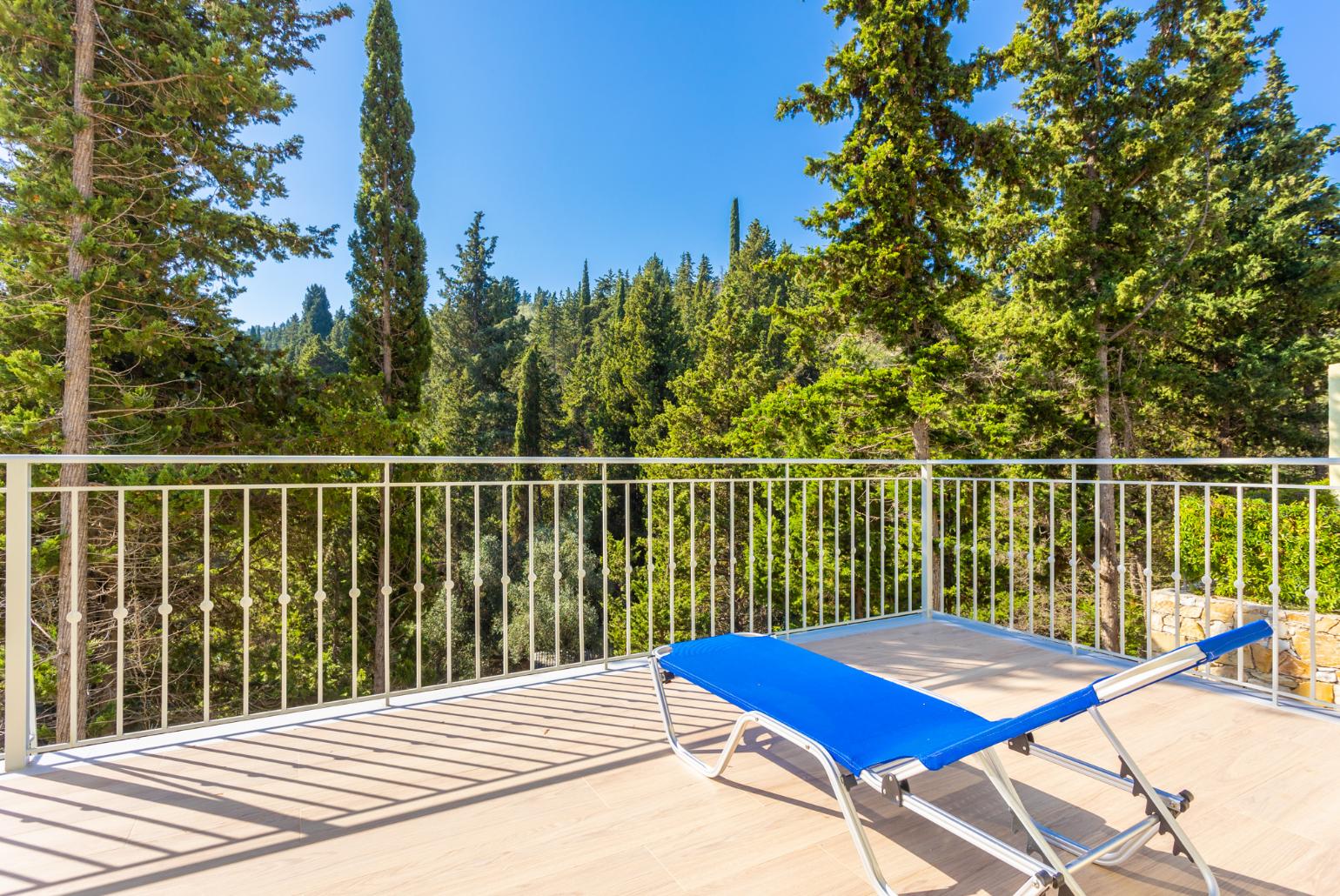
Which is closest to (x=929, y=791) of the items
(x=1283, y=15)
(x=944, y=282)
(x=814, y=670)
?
(x=814, y=670)

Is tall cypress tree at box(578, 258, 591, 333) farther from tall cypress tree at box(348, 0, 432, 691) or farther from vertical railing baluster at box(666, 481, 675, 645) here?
vertical railing baluster at box(666, 481, 675, 645)

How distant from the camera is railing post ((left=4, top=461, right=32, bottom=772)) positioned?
196 cm

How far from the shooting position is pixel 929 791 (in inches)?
76.2

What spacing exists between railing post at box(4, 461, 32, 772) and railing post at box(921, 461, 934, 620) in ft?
13.7

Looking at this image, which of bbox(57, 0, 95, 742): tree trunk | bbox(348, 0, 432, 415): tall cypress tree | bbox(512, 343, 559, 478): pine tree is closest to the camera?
bbox(57, 0, 95, 742): tree trunk

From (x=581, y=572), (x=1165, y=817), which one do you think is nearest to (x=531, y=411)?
(x=581, y=572)

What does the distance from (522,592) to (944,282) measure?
53.2 feet

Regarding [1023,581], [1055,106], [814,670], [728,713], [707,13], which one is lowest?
[1023,581]

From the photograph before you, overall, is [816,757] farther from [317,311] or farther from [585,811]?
[317,311]

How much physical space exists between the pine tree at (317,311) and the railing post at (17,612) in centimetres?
5342

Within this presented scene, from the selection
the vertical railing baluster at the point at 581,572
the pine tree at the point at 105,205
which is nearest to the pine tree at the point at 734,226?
the pine tree at the point at 105,205

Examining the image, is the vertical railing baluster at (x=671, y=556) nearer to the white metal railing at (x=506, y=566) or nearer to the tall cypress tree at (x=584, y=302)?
the white metal railing at (x=506, y=566)

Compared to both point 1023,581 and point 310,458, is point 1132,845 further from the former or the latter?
point 1023,581

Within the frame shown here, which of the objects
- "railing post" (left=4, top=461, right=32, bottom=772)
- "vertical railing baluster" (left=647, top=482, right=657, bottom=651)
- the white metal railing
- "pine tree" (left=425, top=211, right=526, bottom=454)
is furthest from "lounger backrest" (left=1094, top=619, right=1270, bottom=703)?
"pine tree" (left=425, top=211, right=526, bottom=454)
